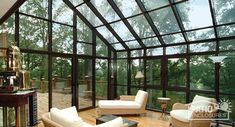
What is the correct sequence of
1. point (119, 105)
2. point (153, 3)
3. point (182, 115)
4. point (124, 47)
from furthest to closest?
point (124, 47), point (119, 105), point (153, 3), point (182, 115)

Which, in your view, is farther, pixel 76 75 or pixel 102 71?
pixel 102 71

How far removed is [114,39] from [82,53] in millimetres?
1372

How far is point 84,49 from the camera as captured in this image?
666 cm

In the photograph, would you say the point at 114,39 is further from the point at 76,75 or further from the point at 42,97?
the point at 42,97

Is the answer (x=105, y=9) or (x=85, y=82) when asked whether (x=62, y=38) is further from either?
(x=85, y=82)

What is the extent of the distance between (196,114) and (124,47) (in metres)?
4.07

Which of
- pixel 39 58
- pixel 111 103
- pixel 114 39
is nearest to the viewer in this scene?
pixel 39 58

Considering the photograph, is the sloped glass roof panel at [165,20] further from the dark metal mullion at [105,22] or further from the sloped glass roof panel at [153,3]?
the dark metal mullion at [105,22]

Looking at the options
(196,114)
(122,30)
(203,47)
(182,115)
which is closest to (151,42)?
(122,30)

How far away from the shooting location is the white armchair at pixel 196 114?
3859 millimetres

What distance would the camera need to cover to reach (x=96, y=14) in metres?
6.15

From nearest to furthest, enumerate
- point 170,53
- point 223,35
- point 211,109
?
point 211,109 → point 223,35 → point 170,53

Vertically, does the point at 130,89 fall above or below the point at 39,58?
below

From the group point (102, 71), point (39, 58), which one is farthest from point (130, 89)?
point (39, 58)
